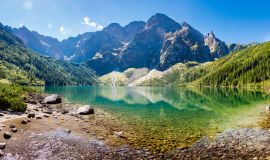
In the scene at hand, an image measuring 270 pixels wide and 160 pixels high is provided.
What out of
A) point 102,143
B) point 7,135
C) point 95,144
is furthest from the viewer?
point 102,143

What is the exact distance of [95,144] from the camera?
30938mm

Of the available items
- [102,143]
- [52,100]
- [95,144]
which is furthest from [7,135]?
[52,100]

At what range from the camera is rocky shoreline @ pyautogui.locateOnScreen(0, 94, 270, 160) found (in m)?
26.3

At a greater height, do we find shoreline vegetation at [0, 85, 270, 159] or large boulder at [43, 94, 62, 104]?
large boulder at [43, 94, 62, 104]

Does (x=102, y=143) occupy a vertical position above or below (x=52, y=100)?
below

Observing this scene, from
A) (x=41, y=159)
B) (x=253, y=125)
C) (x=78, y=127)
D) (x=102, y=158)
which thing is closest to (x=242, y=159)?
(x=102, y=158)

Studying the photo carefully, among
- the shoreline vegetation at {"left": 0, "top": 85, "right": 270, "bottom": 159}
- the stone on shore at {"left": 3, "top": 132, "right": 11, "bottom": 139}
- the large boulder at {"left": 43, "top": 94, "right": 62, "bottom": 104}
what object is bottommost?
the shoreline vegetation at {"left": 0, "top": 85, "right": 270, "bottom": 159}

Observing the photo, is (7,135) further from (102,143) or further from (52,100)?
(52,100)

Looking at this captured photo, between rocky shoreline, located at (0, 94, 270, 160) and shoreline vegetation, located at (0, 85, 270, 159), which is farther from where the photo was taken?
shoreline vegetation, located at (0, 85, 270, 159)

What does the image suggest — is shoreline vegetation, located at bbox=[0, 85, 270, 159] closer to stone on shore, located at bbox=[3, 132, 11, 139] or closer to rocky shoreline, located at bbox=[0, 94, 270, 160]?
rocky shoreline, located at bbox=[0, 94, 270, 160]

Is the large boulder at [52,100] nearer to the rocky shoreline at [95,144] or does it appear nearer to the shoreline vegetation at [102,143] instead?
the shoreline vegetation at [102,143]

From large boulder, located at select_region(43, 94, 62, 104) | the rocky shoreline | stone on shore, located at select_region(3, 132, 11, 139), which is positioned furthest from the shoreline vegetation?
large boulder, located at select_region(43, 94, 62, 104)

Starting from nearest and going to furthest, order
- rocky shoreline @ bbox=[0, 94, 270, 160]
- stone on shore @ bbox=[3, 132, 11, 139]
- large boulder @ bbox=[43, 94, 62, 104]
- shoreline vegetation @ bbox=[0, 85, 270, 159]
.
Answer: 1. rocky shoreline @ bbox=[0, 94, 270, 160]
2. shoreline vegetation @ bbox=[0, 85, 270, 159]
3. stone on shore @ bbox=[3, 132, 11, 139]
4. large boulder @ bbox=[43, 94, 62, 104]

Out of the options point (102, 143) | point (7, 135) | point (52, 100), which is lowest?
point (102, 143)
